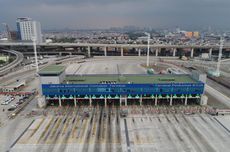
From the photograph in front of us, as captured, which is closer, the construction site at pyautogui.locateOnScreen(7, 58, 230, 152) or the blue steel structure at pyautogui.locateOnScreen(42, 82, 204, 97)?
the construction site at pyautogui.locateOnScreen(7, 58, 230, 152)

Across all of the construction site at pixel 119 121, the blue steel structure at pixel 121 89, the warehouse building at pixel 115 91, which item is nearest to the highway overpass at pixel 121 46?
the construction site at pixel 119 121

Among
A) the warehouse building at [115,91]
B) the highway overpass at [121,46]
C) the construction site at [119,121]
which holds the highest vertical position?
the highway overpass at [121,46]

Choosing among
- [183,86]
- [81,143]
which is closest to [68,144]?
[81,143]

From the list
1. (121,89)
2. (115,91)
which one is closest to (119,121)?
(115,91)

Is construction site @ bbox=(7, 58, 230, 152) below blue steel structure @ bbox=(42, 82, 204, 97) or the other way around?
below

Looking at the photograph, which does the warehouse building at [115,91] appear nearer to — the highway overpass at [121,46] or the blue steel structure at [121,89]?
the blue steel structure at [121,89]

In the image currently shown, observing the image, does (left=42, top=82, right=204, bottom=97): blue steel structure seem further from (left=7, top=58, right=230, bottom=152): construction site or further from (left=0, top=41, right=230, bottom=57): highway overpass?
(left=0, top=41, right=230, bottom=57): highway overpass

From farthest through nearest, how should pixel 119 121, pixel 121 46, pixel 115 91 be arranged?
pixel 121 46, pixel 115 91, pixel 119 121

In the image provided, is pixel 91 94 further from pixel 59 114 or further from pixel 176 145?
pixel 176 145

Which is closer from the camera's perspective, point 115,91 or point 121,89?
point 121,89

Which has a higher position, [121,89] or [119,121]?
[121,89]

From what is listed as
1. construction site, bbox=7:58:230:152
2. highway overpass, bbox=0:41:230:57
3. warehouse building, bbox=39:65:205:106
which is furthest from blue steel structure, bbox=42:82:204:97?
Result: highway overpass, bbox=0:41:230:57

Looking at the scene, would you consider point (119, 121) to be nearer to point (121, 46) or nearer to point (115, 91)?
point (115, 91)

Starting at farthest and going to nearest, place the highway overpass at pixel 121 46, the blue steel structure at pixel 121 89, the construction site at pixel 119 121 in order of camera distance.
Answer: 1. the highway overpass at pixel 121 46
2. the blue steel structure at pixel 121 89
3. the construction site at pixel 119 121
